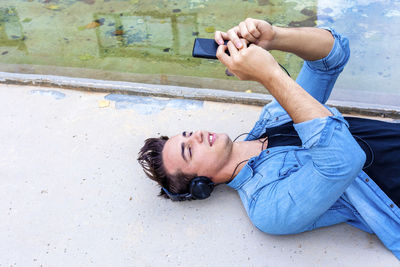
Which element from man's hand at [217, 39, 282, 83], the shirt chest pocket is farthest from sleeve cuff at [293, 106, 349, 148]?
the shirt chest pocket

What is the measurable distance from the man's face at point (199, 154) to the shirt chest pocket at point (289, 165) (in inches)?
14.2

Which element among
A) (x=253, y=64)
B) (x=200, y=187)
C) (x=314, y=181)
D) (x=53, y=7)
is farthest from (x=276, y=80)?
(x=53, y=7)

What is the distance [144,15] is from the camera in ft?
15.1

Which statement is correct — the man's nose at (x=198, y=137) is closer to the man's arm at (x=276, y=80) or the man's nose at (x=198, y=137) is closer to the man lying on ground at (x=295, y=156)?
the man lying on ground at (x=295, y=156)

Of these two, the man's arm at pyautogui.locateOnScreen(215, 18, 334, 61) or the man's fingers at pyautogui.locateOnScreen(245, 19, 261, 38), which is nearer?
the man's fingers at pyautogui.locateOnScreen(245, 19, 261, 38)

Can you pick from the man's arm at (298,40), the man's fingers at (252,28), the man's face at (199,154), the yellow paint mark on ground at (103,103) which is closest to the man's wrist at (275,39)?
the man's arm at (298,40)

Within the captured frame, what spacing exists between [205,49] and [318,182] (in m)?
0.91

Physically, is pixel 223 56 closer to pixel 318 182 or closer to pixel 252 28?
pixel 252 28

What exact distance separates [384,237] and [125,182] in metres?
1.64

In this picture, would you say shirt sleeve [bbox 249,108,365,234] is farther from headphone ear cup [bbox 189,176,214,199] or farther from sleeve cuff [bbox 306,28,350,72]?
sleeve cuff [bbox 306,28,350,72]

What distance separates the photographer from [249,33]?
1837 mm

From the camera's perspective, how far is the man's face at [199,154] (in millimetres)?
2059

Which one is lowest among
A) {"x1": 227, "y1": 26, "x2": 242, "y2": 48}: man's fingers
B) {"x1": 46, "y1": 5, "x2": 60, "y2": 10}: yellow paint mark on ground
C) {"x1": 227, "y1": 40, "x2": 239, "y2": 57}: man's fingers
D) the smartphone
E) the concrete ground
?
the concrete ground

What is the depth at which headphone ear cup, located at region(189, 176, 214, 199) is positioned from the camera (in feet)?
6.60
